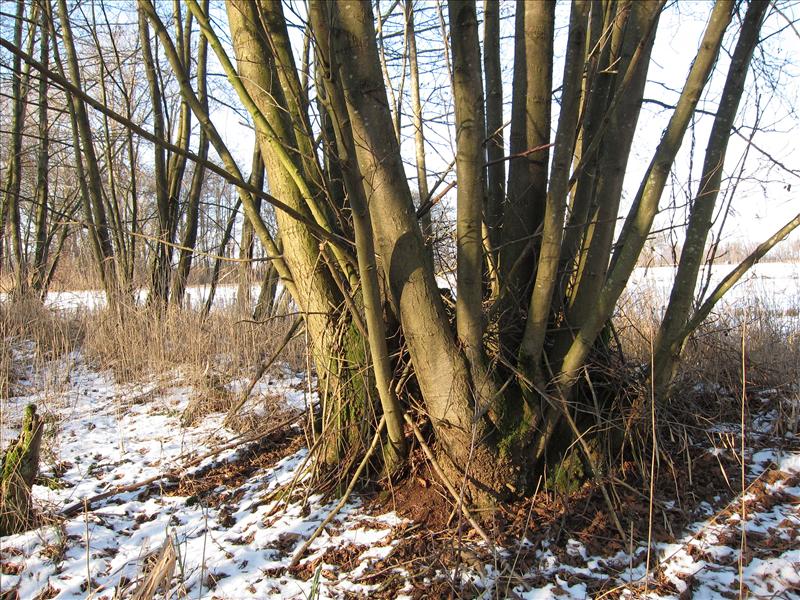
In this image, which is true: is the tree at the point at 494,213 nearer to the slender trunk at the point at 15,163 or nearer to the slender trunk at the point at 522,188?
the slender trunk at the point at 522,188

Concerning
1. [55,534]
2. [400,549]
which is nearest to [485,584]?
[400,549]

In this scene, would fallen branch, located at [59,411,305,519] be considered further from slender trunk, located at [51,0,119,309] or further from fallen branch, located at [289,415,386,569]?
slender trunk, located at [51,0,119,309]

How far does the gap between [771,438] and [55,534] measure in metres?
3.67

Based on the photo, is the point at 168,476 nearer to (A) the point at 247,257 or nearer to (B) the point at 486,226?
(B) the point at 486,226

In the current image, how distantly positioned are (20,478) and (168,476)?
74 centimetres

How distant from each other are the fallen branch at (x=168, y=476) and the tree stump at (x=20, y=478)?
0.58 ft

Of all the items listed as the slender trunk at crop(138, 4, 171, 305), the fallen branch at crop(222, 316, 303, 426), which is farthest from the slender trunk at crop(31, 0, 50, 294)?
the fallen branch at crop(222, 316, 303, 426)

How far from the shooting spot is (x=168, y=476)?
3.17 m

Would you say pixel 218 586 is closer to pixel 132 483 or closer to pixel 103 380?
pixel 132 483

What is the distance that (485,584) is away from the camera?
6.86 feet

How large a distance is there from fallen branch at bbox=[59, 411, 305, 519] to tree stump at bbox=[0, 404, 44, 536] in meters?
0.18

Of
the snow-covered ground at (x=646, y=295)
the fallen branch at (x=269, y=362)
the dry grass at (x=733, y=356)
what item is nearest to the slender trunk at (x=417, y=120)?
the fallen branch at (x=269, y=362)

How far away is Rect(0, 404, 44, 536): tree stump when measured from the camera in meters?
2.61

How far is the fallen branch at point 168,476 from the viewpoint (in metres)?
2.84
